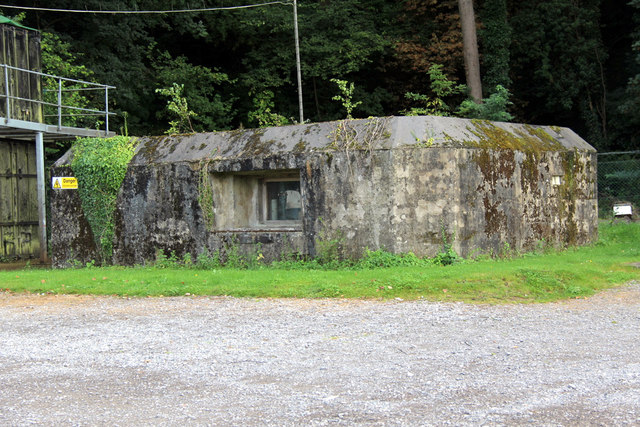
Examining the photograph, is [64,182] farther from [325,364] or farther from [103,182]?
[325,364]

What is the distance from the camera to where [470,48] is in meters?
24.8

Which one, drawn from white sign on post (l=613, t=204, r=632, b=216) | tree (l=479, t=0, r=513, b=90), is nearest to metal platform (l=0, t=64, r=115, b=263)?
white sign on post (l=613, t=204, r=632, b=216)

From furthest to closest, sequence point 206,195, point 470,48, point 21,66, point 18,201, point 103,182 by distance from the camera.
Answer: point 470,48
point 18,201
point 21,66
point 103,182
point 206,195

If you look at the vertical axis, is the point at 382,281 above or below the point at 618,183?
below

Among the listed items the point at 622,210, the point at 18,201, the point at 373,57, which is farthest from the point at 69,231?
the point at 373,57

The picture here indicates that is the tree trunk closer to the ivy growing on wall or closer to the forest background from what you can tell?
the forest background

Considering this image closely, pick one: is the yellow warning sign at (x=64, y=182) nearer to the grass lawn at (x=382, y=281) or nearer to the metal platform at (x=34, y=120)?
the metal platform at (x=34, y=120)

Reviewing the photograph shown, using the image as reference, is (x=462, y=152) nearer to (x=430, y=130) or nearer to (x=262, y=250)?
(x=430, y=130)

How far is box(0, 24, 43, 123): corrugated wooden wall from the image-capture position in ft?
51.0

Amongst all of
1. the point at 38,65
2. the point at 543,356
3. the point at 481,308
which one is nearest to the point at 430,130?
the point at 481,308

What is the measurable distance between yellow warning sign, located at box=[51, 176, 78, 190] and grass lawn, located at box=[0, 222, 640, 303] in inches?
81.8

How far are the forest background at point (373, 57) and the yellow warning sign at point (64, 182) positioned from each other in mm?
11111

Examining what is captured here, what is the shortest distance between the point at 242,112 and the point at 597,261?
1942 cm

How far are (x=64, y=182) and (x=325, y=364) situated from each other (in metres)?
9.47
